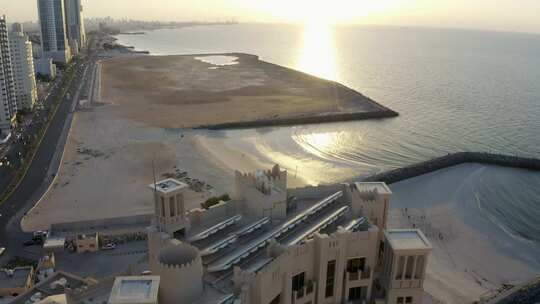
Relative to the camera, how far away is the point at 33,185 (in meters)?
53.5

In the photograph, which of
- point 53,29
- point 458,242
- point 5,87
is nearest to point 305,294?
point 458,242

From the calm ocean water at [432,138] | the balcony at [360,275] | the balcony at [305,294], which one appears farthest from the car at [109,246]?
the calm ocean water at [432,138]

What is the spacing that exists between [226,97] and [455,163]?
65.0 meters

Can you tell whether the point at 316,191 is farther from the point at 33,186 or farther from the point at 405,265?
the point at 33,186

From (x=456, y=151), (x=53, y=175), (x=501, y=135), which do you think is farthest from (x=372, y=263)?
(x=501, y=135)

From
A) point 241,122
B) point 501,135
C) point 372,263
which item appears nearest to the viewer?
point 372,263

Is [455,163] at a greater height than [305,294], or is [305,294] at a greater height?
[305,294]

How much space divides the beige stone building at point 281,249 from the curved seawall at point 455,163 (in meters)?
30.9

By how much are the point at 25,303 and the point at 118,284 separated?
12781mm

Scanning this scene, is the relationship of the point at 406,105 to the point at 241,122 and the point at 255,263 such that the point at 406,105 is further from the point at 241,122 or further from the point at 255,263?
the point at 255,263

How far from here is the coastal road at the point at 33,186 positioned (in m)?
39.8

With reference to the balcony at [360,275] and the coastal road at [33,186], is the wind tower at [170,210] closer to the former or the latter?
the balcony at [360,275]

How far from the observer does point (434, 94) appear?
12581cm

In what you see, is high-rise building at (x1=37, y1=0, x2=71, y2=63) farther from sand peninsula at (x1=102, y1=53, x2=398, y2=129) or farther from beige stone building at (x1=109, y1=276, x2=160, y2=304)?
beige stone building at (x1=109, y1=276, x2=160, y2=304)
